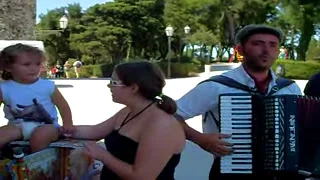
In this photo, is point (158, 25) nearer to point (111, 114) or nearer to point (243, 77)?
point (111, 114)

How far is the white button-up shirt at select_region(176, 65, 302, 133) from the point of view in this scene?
3.65m

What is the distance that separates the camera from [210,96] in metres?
3.67

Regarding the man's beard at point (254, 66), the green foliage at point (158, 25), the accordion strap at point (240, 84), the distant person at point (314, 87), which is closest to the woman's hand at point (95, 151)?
the accordion strap at point (240, 84)

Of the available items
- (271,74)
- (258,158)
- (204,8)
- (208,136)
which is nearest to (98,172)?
(208,136)

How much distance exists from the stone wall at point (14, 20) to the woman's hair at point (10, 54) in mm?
19101

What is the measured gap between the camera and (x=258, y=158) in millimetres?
3402

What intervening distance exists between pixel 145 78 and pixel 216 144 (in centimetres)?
75

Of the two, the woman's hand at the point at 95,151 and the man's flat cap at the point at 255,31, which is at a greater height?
the man's flat cap at the point at 255,31

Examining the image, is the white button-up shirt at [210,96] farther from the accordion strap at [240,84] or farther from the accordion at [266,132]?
the accordion at [266,132]

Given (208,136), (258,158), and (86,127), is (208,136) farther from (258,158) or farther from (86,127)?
(86,127)

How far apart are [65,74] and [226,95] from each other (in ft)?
131

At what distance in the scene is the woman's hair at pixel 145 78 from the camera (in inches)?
113

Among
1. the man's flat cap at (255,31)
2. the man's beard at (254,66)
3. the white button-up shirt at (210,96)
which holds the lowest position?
the white button-up shirt at (210,96)

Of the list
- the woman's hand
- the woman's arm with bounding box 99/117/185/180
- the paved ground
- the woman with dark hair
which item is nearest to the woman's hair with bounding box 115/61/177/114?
the woman with dark hair
